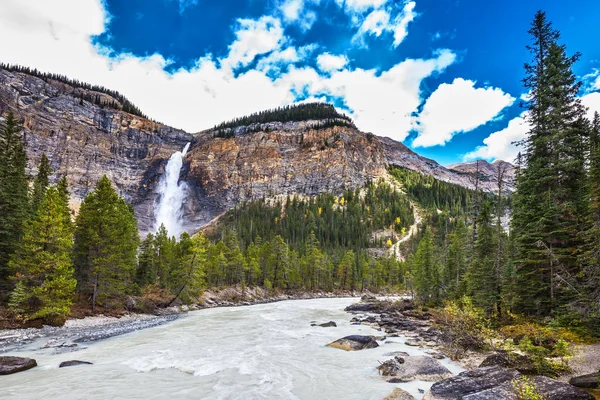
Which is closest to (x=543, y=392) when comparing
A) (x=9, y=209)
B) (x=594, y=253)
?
(x=594, y=253)

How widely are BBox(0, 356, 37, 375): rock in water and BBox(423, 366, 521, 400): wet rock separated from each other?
15.9 metres

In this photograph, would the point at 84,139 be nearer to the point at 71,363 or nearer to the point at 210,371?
the point at 71,363

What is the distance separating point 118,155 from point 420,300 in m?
174

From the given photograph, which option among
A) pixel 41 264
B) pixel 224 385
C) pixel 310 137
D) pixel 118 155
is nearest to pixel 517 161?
pixel 224 385

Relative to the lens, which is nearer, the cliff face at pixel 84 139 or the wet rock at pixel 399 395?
the wet rock at pixel 399 395

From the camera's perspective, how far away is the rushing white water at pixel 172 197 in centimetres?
15494

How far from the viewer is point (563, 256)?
15.9 meters

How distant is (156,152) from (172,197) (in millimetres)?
34156

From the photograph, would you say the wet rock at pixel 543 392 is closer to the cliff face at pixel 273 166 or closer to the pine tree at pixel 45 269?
the pine tree at pixel 45 269

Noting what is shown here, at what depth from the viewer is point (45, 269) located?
75.0 ft

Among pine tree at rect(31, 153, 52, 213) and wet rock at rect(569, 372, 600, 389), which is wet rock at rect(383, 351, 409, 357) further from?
pine tree at rect(31, 153, 52, 213)

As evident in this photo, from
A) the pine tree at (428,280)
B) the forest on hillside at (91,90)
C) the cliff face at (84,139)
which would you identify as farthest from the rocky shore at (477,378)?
the forest on hillside at (91,90)

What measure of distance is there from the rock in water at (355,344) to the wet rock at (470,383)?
27.9 feet

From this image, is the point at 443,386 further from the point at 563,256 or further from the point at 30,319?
the point at 30,319
